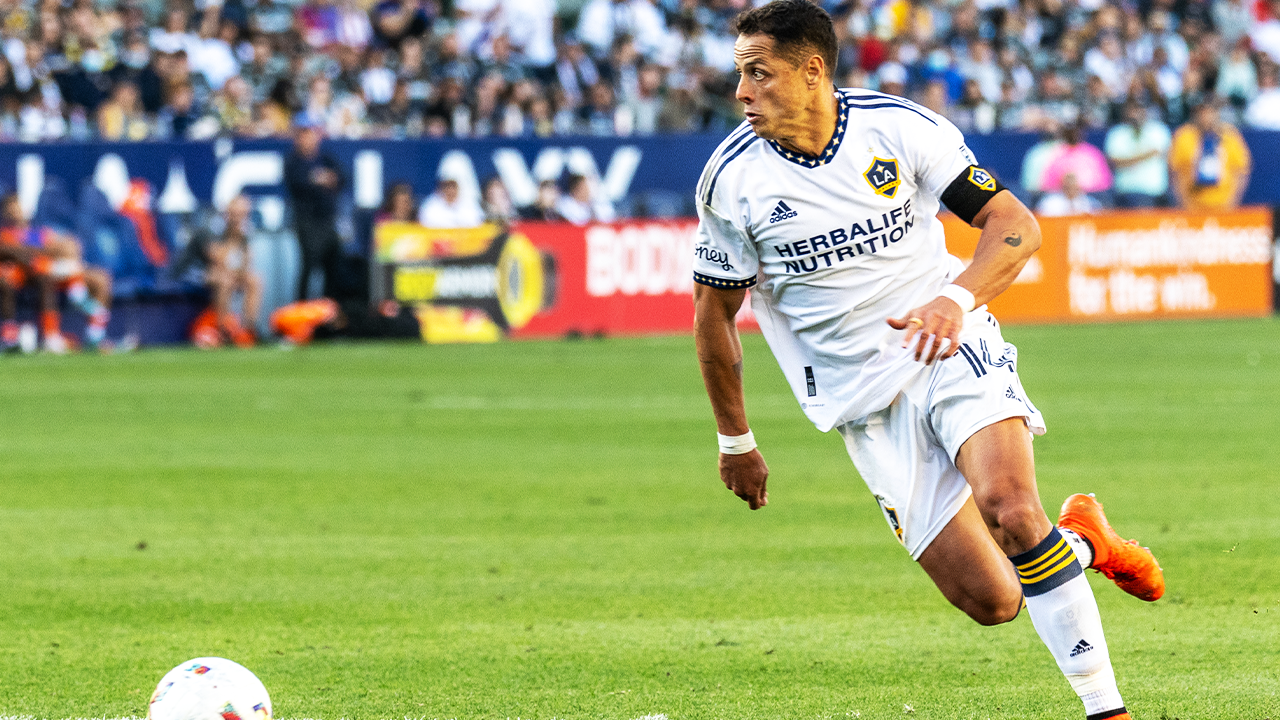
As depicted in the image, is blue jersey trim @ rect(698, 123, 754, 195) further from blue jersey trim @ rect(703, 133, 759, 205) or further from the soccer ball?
the soccer ball

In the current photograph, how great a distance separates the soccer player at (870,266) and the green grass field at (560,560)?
0.67 metres

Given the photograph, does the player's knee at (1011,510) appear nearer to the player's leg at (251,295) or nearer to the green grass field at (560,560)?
the green grass field at (560,560)

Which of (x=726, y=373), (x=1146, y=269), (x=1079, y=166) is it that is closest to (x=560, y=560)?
(x=726, y=373)

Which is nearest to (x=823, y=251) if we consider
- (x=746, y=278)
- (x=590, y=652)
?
(x=746, y=278)

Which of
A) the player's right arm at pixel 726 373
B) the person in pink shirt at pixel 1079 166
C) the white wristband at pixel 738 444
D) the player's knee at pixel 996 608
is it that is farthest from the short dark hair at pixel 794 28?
the person in pink shirt at pixel 1079 166

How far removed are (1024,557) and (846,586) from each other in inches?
103

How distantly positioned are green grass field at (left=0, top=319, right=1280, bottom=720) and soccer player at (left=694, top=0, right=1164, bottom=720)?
67 centimetres

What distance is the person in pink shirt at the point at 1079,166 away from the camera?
24.4 m

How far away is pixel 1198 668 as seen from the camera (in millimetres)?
5859

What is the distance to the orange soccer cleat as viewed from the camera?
5652mm

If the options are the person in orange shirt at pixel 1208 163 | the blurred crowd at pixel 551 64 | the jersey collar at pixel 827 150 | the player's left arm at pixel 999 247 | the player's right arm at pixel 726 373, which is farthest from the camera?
the person in orange shirt at pixel 1208 163

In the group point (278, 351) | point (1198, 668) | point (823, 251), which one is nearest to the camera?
point (823, 251)

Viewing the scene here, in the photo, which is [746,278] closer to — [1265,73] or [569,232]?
[569,232]

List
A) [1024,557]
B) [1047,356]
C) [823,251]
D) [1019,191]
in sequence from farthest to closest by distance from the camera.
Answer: [1019,191] < [1047,356] < [823,251] < [1024,557]
